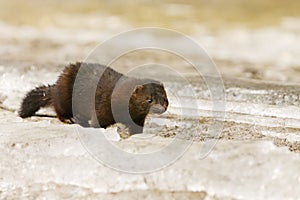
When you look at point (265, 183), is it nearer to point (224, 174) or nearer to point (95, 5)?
point (224, 174)

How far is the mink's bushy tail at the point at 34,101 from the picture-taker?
197 inches

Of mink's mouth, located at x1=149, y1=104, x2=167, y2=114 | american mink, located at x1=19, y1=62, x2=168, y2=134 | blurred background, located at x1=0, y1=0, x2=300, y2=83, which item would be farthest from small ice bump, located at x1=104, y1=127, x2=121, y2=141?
blurred background, located at x1=0, y1=0, x2=300, y2=83

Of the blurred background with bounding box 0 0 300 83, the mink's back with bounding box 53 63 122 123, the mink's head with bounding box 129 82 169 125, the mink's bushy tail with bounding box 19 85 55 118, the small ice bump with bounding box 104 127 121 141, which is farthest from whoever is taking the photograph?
the blurred background with bounding box 0 0 300 83

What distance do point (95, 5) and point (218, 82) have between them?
22.2ft

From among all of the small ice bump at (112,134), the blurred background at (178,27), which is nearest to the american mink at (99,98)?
the small ice bump at (112,134)

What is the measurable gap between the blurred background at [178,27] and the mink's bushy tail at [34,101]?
101 inches

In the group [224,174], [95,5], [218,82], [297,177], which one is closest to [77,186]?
[224,174]

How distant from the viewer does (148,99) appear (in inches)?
181

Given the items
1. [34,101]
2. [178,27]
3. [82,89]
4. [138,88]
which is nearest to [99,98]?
[82,89]

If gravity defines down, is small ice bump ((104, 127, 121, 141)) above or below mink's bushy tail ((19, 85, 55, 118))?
below

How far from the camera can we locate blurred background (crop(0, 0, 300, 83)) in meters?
8.46

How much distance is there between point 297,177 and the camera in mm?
3914

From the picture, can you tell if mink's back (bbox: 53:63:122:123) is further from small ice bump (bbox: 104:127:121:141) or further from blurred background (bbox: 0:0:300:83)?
blurred background (bbox: 0:0:300:83)

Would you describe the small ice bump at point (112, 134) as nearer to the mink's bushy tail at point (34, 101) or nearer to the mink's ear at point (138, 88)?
the mink's ear at point (138, 88)
